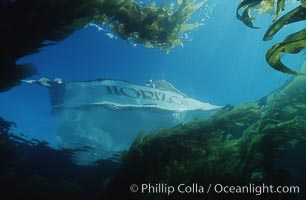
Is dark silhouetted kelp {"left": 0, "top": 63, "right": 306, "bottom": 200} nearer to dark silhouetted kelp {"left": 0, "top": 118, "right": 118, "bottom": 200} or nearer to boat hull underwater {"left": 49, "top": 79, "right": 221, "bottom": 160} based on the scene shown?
dark silhouetted kelp {"left": 0, "top": 118, "right": 118, "bottom": 200}

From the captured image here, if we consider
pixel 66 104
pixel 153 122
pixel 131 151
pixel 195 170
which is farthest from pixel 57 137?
pixel 195 170

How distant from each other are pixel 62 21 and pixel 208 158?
3.23 m

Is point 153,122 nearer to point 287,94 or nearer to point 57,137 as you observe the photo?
point 57,137

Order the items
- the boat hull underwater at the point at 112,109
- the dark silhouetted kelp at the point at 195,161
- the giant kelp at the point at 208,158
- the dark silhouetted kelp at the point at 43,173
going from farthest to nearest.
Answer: the boat hull underwater at the point at 112,109, the giant kelp at the point at 208,158, the dark silhouetted kelp at the point at 195,161, the dark silhouetted kelp at the point at 43,173

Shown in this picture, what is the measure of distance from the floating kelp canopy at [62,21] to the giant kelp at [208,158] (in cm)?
196

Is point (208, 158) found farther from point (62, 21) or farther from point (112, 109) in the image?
point (112, 109)

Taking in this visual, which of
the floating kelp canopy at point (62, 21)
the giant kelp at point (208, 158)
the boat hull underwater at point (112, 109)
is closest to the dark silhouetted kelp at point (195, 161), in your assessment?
the giant kelp at point (208, 158)

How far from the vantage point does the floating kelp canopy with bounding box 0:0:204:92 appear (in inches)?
109

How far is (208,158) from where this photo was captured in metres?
4.73

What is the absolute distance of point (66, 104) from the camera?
18.4 metres

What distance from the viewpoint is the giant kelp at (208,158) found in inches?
167

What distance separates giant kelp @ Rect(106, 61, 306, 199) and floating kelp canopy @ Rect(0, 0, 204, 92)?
1.96 m

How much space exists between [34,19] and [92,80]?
1393 cm

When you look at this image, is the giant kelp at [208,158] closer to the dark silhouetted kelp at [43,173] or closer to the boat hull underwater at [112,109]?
the dark silhouetted kelp at [43,173]
